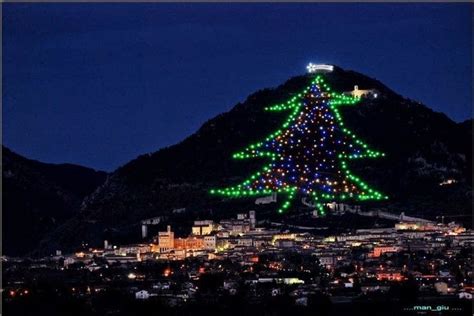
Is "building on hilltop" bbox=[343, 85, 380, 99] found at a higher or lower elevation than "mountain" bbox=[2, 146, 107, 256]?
higher

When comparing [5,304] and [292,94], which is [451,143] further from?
[5,304]

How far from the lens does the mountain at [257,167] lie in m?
58.3

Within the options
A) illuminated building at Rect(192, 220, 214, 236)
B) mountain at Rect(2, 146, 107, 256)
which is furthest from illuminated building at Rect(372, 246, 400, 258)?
mountain at Rect(2, 146, 107, 256)

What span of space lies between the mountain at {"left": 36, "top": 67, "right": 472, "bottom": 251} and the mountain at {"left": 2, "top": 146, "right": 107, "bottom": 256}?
1.19 m

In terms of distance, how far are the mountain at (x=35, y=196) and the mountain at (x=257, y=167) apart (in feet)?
3.91

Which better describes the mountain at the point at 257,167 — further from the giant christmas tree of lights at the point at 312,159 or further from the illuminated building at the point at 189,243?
the illuminated building at the point at 189,243

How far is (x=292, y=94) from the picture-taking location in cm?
6372

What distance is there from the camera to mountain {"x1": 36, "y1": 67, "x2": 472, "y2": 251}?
58312mm

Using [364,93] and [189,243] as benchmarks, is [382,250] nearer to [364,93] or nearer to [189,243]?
[189,243]

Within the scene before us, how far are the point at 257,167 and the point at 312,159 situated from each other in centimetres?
657

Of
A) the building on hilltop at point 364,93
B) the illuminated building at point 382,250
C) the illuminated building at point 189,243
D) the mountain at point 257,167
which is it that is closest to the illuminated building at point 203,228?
the illuminated building at point 189,243

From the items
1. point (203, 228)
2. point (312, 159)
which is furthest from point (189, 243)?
point (312, 159)

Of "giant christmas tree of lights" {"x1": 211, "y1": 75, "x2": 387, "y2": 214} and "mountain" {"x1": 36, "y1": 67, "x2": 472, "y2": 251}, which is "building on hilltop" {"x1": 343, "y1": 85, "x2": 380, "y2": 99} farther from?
"giant christmas tree of lights" {"x1": 211, "y1": 75, "x2": 387, "y2": 214}

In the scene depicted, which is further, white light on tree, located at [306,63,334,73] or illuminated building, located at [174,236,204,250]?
white light on tree, located at [306,63,334,73]
